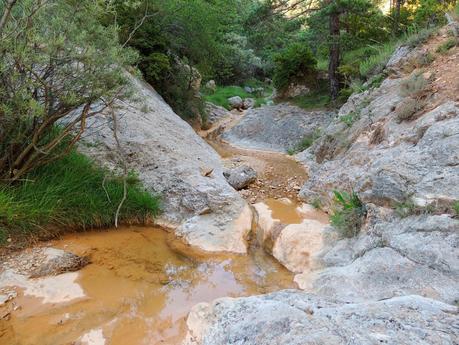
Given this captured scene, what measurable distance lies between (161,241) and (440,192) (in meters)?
3.40

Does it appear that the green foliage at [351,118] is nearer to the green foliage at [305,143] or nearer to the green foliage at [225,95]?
the green foliage at [305,143]

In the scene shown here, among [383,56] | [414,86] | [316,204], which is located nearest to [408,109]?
[414,86]

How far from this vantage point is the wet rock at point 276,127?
12.4m

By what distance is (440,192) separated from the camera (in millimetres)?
3975

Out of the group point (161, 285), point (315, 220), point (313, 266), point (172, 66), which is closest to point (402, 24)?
point (172, 66)

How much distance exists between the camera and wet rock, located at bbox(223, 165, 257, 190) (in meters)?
7.29

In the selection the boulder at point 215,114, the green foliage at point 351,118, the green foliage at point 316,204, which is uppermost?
the boulder at point 215,114

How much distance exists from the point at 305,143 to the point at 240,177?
4595 millimetres

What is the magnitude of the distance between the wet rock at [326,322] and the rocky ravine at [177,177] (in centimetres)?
198

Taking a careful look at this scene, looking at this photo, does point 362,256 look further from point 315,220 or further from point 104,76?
point 104,76

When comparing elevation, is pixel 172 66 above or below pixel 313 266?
above

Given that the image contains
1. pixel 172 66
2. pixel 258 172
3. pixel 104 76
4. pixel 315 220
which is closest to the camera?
pixel 104 76

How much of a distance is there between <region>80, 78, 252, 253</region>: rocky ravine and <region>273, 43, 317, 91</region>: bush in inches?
317

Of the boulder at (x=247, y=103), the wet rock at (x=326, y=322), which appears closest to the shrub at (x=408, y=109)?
the wet rock at (x=326, y=322)
